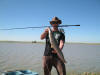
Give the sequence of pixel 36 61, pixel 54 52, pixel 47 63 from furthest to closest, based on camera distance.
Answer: pixel 36 61 → pixel 47 63 → pixel 54 52

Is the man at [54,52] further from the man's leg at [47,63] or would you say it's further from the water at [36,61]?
the water at [36,61]

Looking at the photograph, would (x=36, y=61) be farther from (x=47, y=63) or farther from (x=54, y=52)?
(x=54, y=52)

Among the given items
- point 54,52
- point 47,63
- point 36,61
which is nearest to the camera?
point 54,52

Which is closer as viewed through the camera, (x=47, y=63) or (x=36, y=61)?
(x=47, y=63)

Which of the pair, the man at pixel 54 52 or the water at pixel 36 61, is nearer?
the man at pixel 54 52

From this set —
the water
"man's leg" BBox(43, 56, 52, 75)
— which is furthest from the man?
the water

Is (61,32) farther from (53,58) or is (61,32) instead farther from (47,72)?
(47,72)

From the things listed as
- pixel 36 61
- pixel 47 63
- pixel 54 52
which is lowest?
pixel 36 61

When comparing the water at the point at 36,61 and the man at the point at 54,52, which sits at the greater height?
the man at the point at 54,52

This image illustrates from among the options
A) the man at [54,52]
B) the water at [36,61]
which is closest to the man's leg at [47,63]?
the man at [54,52]

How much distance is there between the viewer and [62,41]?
13.9ft

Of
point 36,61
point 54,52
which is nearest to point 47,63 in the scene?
point 54,52

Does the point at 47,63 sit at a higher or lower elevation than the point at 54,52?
lower

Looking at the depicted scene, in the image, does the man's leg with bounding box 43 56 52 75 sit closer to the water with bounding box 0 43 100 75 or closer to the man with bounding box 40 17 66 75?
the man with bounding box 40 17 66 75
